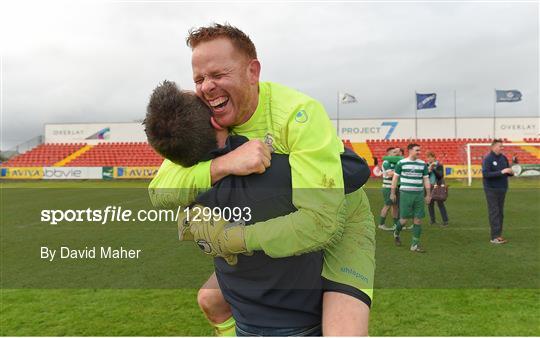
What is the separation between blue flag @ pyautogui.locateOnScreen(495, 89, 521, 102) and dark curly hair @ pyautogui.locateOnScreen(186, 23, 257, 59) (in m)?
43.3

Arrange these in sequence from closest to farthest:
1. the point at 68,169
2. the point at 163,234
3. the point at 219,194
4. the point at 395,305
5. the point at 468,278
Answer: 1. the point at 219,194
2. the point at 395,305
3. the point at 468,278
4. the point at 163,234
5. the point at 68,169

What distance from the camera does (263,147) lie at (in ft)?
4.34

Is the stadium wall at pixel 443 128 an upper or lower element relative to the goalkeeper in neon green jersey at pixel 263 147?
upper

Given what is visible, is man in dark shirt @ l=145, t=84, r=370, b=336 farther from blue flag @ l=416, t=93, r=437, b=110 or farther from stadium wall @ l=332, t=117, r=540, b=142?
blue flag @ l=416, t=93, r=437, b=110

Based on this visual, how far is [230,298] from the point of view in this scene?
5.63 ft

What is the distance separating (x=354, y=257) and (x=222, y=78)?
35.1 inches

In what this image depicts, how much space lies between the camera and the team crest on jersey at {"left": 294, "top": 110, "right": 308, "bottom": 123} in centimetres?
133

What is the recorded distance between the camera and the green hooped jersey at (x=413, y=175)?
7.46 metres

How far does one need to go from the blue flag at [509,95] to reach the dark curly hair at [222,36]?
1704 inches

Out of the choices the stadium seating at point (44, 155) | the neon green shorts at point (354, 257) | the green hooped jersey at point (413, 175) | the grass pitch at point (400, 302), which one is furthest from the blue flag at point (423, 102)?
the neon green shorts at point (354, 257)

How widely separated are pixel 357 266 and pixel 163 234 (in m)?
7.53

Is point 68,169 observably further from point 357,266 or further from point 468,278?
point 357,266

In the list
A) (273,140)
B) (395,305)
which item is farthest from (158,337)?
(273,140)

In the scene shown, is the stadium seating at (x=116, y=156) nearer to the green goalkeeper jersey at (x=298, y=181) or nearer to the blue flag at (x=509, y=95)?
the green goalkeeper jersey at (x=298, y=181)
